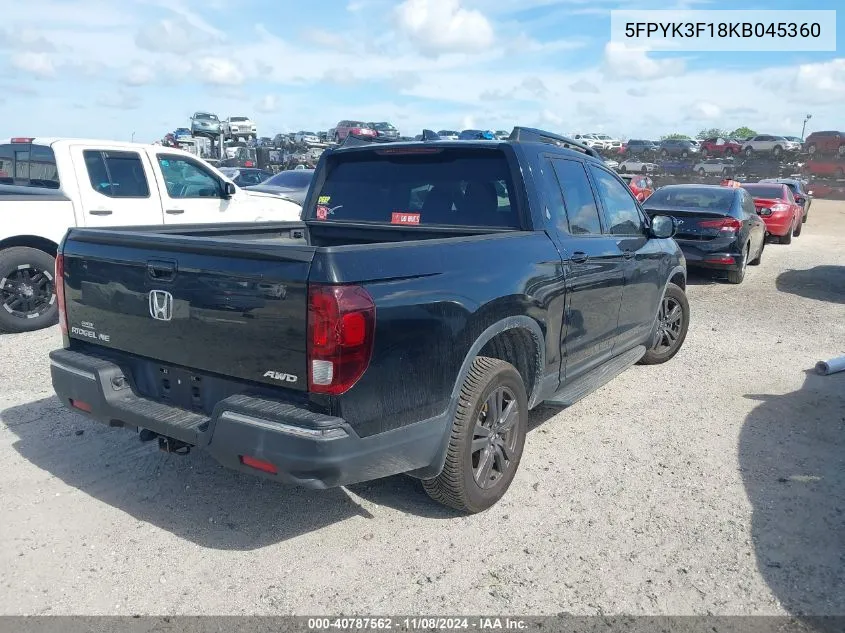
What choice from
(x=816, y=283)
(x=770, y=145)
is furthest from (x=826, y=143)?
(x=816, y=283)

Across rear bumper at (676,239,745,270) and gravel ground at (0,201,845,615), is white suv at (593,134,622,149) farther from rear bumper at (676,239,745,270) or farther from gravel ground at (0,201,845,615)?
gravel ground at (0,201,845,615)

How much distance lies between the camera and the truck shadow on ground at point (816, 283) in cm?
1015

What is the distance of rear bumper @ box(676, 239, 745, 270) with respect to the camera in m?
10.4

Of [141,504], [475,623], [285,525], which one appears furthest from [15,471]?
[475,623]

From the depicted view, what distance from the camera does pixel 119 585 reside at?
9.67 feet

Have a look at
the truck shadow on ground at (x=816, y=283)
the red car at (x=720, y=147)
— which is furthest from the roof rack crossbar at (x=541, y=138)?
the red car at (x=720, y=147)

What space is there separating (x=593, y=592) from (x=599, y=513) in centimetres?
72

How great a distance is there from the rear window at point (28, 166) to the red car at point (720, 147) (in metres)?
45.0

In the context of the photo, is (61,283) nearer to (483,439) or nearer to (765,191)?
(483,439)

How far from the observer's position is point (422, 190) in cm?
437

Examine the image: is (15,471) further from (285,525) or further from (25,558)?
(285,525)

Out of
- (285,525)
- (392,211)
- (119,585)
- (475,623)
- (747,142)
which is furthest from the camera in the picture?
(747,142)

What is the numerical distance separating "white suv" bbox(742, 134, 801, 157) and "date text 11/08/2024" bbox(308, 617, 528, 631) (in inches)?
1816

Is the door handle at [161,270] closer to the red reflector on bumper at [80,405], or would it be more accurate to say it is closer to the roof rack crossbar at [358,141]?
the red reflector on bumper at [80,405]
